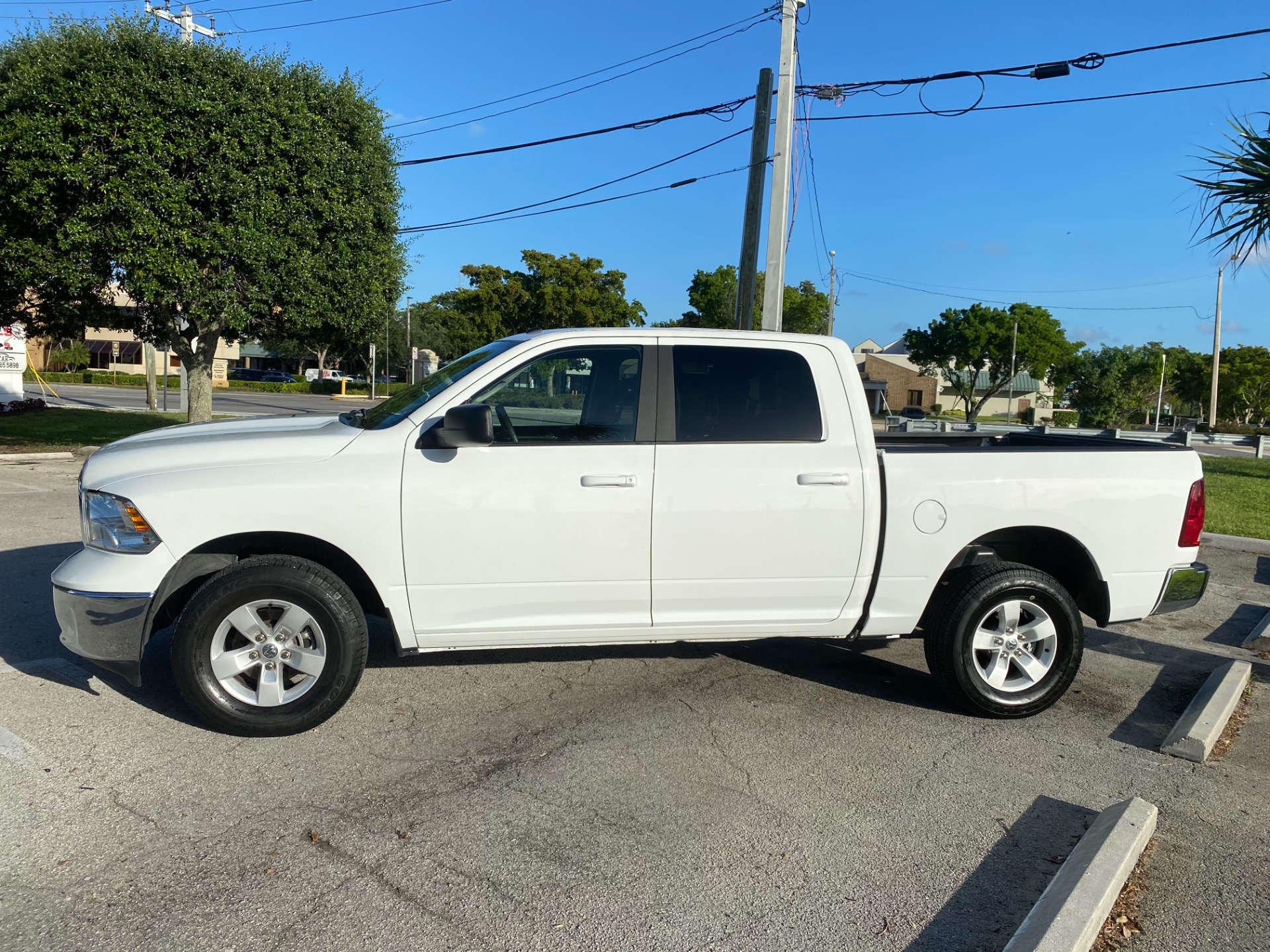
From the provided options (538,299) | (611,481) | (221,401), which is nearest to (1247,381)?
(538,299)

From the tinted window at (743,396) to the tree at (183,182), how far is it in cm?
1199

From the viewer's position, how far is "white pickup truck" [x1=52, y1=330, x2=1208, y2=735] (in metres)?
4.27

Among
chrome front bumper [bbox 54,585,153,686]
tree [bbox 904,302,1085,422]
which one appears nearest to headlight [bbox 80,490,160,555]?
chrome front bumper [bbox 54,585,153,686]

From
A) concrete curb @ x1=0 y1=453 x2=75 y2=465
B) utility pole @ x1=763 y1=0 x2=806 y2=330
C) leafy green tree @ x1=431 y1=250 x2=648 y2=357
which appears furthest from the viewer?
leafy green tree @ x1=431 y1=250 x2=648 y2=357

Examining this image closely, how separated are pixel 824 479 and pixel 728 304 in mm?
47496

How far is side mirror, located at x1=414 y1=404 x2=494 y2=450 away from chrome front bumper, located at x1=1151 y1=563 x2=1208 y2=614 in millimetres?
3709

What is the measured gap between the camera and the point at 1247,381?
6838 cm

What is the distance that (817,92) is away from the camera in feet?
52.7

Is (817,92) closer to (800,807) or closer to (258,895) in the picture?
(800,807)

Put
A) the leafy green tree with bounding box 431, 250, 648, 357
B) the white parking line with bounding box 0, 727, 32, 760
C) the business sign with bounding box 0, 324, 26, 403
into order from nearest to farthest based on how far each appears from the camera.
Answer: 1. the white parking line with bounding box 0, 727, 32, 760
2. the business sign with bounding box 0, 324, 26, 403
3. the leafy green tree with bounding box 431, 250, 648, 357

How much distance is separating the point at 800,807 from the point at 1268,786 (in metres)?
2.22

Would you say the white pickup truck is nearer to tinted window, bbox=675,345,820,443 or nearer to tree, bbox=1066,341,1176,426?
tinted window, bbox=675,345,820,443

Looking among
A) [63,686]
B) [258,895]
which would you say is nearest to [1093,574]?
[258,895]

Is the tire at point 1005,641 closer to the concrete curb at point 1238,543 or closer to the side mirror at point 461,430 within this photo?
the side mirror at point 461,430
